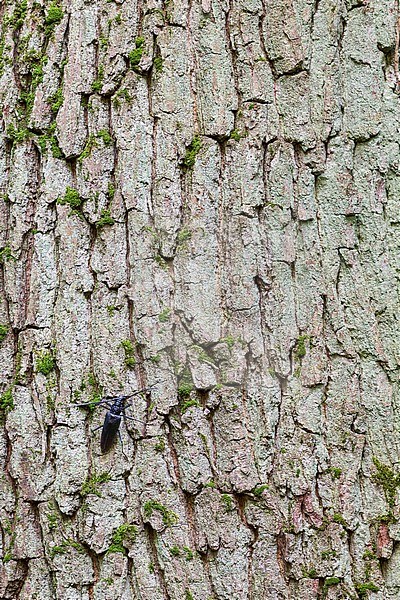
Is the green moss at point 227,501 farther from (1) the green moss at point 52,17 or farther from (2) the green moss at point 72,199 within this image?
(1) the green moss at point 52,17

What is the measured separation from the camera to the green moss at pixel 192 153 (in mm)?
2016

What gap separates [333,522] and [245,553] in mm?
264

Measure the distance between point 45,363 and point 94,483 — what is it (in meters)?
0.37

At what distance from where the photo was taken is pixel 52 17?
6.91 feet

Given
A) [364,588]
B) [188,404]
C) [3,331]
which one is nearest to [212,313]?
[188,404]

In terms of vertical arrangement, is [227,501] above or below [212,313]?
below

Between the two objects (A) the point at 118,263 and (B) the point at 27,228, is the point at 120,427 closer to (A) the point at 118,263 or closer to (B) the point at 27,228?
(A) the point at 118,263

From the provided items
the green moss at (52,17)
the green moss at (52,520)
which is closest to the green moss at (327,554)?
the green moss at (52,520)

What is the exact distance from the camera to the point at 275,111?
204 cm

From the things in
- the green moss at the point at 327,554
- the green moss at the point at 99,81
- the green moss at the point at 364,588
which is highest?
the green moss at the point at 99,81

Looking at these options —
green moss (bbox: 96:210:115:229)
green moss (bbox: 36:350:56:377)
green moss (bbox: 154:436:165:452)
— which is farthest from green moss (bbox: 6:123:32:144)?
green moss (bbox: 154:436:165:452)

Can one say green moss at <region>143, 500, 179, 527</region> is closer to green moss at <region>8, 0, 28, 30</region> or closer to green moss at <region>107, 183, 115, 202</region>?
green moss at <region>107, 183, 115, 202</region>

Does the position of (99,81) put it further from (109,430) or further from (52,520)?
(52,520)

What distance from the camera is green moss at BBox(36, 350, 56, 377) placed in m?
2.05
